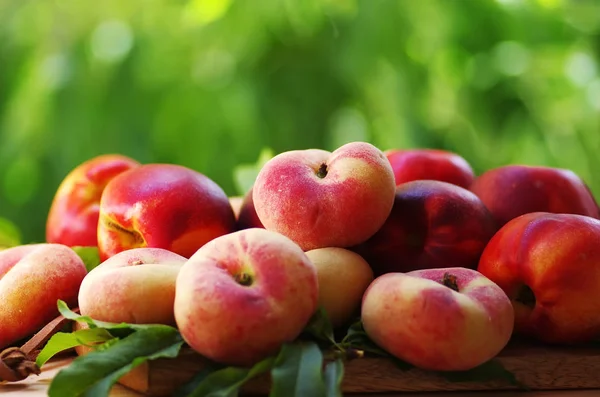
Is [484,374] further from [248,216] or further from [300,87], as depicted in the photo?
[300,87]

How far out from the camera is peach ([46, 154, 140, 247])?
0.86m

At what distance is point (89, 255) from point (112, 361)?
0.31 metres

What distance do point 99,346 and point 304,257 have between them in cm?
17

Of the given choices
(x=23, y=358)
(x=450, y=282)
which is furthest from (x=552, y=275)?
(x=23, y=358)

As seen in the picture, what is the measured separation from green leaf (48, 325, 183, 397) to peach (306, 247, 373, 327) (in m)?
0.12

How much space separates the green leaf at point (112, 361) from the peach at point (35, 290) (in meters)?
0.16

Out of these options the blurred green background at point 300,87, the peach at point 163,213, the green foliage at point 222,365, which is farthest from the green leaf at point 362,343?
the blurred green background at point 300,87

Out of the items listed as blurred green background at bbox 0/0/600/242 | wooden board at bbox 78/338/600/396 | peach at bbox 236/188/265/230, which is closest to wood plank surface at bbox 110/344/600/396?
wooden board at bbox 78/338/600/396

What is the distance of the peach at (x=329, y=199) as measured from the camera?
0.60 metres

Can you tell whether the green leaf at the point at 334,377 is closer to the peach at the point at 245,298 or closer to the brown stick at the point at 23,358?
the peach at the point at 245,298

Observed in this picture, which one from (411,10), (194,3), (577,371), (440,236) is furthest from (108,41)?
(577,371)

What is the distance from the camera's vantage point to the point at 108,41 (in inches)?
56.4

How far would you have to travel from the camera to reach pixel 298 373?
473 millimetres

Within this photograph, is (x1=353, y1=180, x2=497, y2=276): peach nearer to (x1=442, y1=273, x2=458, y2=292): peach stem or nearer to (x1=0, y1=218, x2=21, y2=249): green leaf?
(x1=442, y1=273, x2=458, y2=292): peach stem
